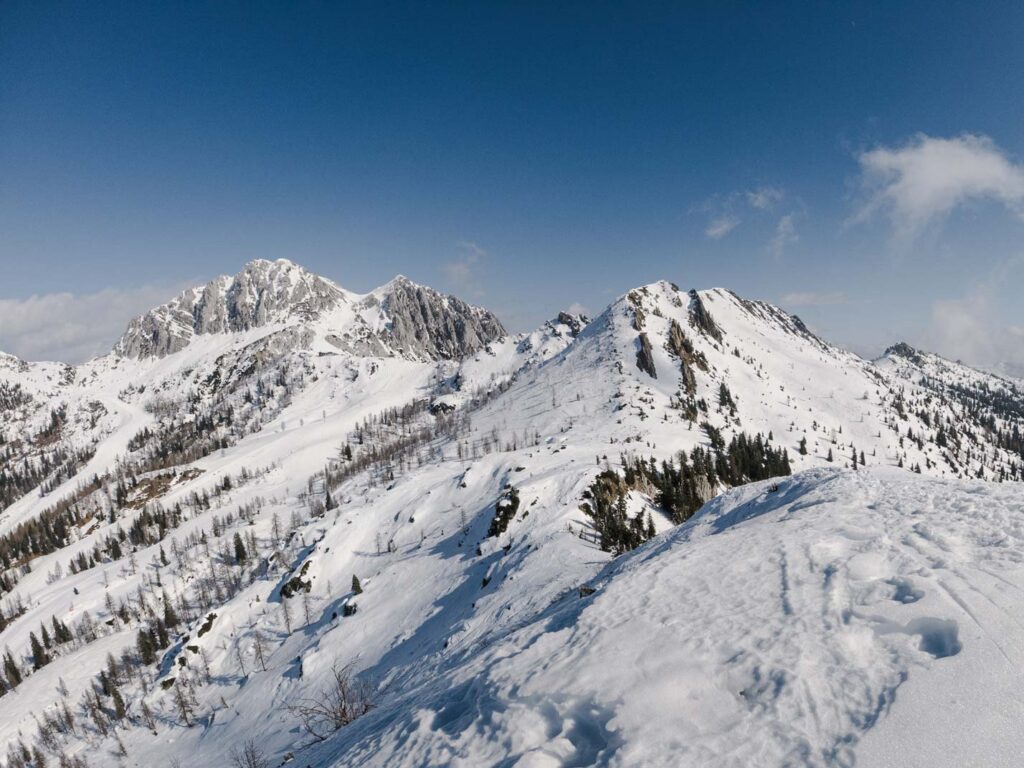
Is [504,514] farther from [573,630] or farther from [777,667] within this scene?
[777,667]

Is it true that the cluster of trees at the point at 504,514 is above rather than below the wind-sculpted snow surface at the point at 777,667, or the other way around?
below

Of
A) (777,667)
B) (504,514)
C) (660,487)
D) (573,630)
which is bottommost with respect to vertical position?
(660,487)

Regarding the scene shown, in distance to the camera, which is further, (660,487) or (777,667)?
(660,487)

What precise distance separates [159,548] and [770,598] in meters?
218

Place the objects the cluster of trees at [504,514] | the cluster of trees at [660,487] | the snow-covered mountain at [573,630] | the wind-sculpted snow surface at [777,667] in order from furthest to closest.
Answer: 1. the cluster of trees at [504,514]
2. the cluster of trees at [660,487]
3. the snow-covered mountain at [573,630]
4. the wind-sculpted snow surface at [777,667]

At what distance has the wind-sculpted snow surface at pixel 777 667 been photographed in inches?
328

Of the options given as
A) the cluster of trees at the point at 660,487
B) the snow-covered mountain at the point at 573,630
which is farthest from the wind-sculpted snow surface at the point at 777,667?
the cluster of trees at the point at 660,487

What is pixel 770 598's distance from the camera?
13398 mm

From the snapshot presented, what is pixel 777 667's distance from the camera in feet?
33.3

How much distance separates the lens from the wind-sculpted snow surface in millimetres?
8328

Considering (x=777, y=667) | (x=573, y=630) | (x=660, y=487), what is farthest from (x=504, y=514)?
(x=777, y=667)

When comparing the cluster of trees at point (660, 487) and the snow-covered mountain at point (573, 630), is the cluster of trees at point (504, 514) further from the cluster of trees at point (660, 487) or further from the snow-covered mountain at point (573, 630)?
the cluster of trees at point (660, 487)

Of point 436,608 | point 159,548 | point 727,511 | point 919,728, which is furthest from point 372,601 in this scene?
point 159,548

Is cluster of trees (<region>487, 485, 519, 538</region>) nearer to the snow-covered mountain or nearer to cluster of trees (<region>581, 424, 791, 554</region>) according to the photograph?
the snow-covered mountain
